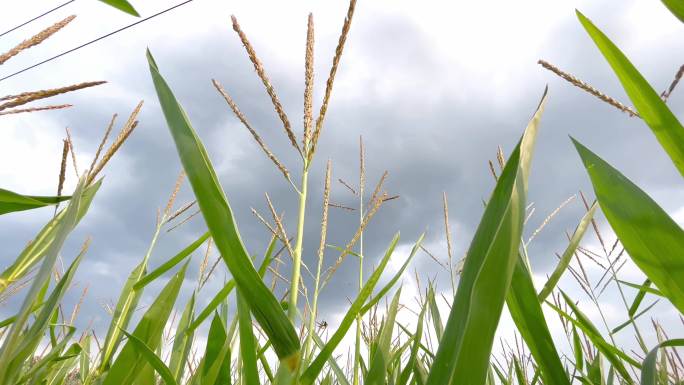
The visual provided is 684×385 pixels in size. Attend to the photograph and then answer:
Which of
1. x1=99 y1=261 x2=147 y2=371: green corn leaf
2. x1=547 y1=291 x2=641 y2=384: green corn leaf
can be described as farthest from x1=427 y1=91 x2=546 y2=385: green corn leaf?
x1=99 y1=261 x2=147 y2=371: green corn leaf

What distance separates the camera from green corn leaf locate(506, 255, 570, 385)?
630 millimetres

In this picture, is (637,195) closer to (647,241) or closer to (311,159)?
(647,241)

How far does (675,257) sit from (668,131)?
167 millimetres

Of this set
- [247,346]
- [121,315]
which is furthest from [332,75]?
[121,315]

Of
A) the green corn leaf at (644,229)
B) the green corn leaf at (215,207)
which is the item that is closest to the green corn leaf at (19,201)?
the green corn leaf at (215,207)

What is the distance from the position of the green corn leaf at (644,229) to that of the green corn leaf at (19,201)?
0.76m

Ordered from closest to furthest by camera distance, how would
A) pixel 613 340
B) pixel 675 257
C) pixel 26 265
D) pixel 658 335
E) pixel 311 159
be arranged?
pixel 675 257
pixel 311 159
pixel 26 265
pixel 613 340
pixel 658 335

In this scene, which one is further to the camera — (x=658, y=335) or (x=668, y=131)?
(x=658, y=335)

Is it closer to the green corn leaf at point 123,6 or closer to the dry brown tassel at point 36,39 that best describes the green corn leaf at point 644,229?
the green corn leaf at point 123,6

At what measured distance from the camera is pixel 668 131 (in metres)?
0.66

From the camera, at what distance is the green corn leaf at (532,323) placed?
630 millimetres

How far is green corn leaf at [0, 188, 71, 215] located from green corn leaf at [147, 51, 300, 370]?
0.86 ft

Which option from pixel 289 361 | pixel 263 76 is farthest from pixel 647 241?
pixel 263 76

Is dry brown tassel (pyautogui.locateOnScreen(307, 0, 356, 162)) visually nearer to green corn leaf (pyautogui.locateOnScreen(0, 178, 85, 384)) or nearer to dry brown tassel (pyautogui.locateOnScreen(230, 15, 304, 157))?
dry brown tassel (pyautogui.locateOnScreen(230, 15, 304, 157))
